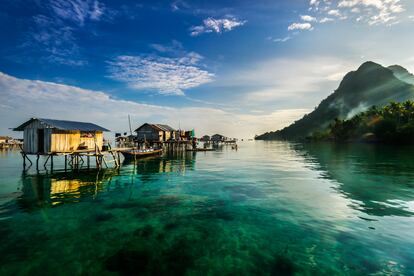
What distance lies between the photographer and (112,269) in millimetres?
7961

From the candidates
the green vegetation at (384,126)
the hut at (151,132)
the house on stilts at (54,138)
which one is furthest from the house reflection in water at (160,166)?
the green vegetation at (384,126)

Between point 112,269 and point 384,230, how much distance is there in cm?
1245

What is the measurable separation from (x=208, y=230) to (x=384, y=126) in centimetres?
10660

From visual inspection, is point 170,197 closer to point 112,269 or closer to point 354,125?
point 112,269

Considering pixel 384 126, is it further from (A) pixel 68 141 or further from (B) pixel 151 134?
(A) pixel 68 141

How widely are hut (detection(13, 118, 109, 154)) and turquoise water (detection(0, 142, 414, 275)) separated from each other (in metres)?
9.73

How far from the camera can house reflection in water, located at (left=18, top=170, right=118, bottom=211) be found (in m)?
16.5

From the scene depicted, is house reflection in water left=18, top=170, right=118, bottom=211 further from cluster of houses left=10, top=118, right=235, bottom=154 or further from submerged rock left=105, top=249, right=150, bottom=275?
submerged rock left=105, top=249, right=150, bottom=275

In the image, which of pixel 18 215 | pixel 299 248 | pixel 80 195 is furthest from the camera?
pixel 80 195

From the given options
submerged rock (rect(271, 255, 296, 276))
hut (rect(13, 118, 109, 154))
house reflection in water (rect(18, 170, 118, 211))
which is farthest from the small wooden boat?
submerged rock (rect(271, 255, 296, 276))

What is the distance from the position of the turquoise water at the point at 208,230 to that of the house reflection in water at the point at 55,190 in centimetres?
15

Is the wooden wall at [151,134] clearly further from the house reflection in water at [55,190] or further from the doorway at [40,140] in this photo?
the house reflection in water at [55,190]

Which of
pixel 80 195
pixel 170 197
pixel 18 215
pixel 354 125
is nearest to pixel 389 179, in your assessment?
pixel 170 197

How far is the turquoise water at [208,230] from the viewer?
8.29 metres
